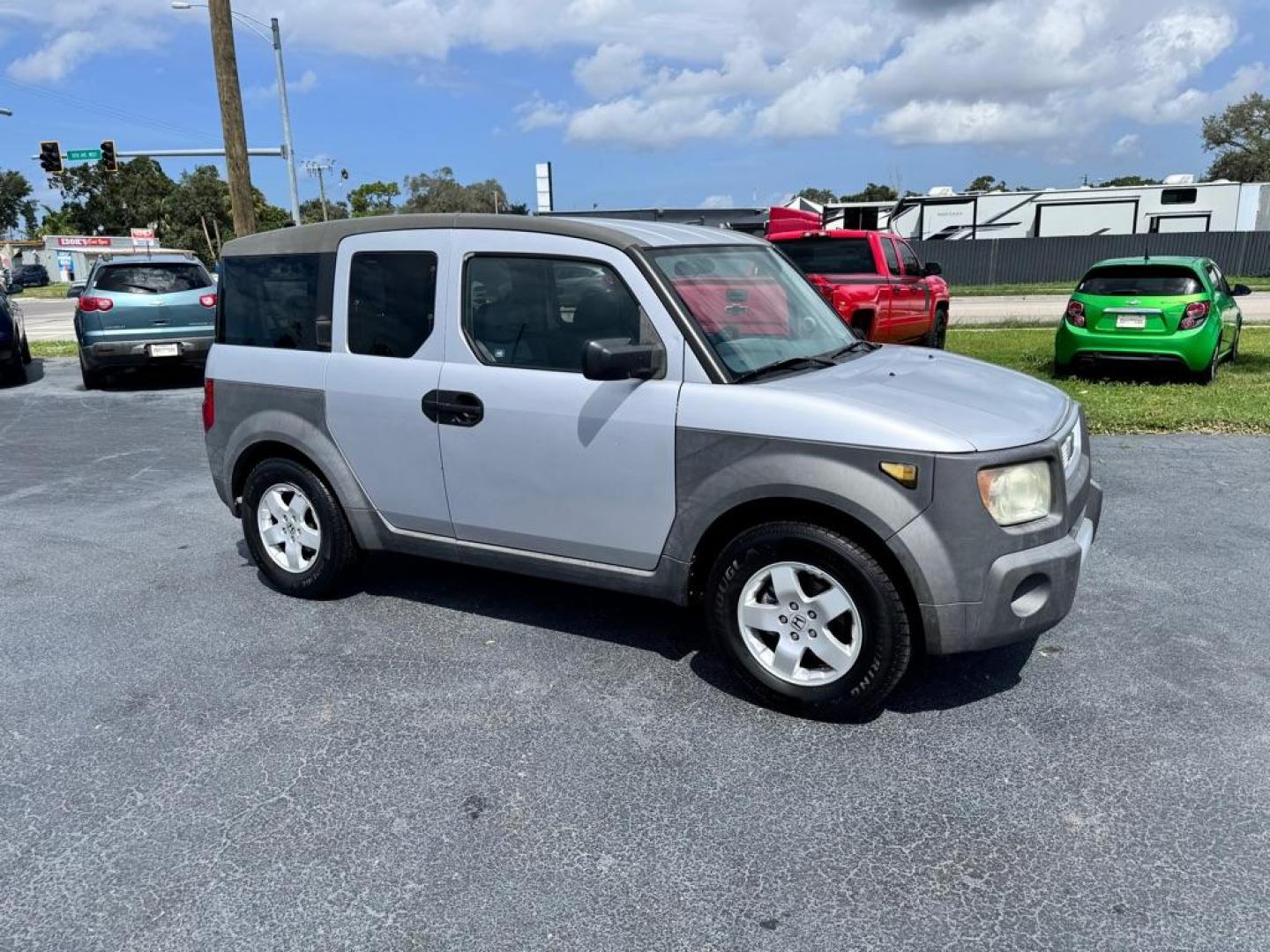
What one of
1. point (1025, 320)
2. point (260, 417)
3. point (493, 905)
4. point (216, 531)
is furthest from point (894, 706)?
point (1025, 320)

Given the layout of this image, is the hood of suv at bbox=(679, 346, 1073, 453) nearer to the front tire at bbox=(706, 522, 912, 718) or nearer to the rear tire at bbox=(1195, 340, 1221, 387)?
the front tire at bbox=(706, 522, 912, 718)

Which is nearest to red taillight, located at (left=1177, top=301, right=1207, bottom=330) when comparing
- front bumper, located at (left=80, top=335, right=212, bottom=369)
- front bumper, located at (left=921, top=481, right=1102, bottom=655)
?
front bumper, located at (left=921, top=481, right=1102, bottom=655)

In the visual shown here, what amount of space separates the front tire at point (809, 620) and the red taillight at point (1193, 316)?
29.8ft

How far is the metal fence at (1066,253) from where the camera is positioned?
3194cm

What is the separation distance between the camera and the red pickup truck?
11.8 m

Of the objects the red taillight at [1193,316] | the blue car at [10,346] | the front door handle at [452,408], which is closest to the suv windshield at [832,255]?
the red taillight at [1193,316]

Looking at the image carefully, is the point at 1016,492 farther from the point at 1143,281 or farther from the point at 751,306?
the point at 1143,281

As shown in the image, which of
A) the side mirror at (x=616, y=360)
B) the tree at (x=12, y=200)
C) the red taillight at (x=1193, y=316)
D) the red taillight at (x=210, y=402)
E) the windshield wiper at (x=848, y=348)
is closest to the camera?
the side mirror at (x=616, y=360)

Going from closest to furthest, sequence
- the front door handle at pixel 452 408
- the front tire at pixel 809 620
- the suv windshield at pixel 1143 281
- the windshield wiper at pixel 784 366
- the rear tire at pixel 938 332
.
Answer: the front tire at pixel 809 620, the windshield wiper at pixel 784 366, the front door handle at pixel 452 408, the suv windshield at pixel 1143 281, the rear tire at pixel 938 332

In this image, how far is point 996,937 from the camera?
2.52 metres

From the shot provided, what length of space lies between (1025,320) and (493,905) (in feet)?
67.0

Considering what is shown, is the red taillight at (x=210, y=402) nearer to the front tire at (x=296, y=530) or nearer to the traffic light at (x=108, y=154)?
the front tire at (x=296, y=530)

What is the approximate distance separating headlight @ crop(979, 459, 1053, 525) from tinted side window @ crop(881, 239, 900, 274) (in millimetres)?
9540

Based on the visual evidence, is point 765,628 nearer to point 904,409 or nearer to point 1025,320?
point 904,409
